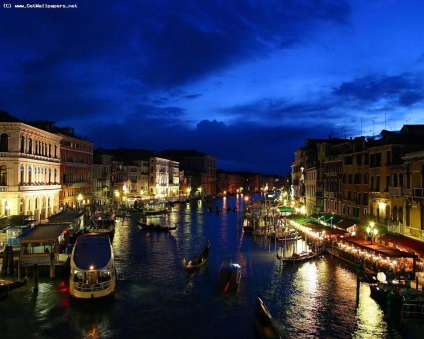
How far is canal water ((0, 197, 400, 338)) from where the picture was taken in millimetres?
20109

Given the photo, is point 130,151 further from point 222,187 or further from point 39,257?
point 39,257

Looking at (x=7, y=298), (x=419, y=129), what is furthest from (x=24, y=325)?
(x=419, y=129)

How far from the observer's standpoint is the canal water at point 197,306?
66.0ft

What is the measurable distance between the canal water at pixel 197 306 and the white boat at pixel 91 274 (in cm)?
57

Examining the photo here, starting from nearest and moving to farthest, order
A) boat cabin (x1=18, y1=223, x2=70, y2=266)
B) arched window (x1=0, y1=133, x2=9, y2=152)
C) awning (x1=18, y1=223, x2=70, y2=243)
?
1. boat cabin (x1=18, y1=223, x2=70, y2=266)
2. awning (x1=18, y1=223, x2=70, y2=243)
3. arched window (x1=0, y1=133, x2=9, y2=152)

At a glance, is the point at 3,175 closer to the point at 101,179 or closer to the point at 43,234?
the point at 43,234

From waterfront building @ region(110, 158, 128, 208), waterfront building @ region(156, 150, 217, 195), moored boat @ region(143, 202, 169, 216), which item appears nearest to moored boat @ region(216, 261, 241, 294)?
moored boat @ region(143, 202, 169, 216)

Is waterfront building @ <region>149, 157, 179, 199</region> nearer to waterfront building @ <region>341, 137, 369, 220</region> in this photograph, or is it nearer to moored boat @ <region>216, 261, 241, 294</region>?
waterfront building @ <region>341, 137, 369, 220</region>

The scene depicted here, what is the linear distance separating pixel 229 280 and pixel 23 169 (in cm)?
2471

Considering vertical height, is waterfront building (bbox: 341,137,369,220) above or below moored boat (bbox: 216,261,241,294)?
above

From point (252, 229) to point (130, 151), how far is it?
233ft

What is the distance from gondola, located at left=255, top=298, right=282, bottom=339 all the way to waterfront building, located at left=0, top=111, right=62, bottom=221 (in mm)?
27734

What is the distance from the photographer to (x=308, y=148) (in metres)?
70.3

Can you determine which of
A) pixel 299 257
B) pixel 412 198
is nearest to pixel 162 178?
pixel 299 257
